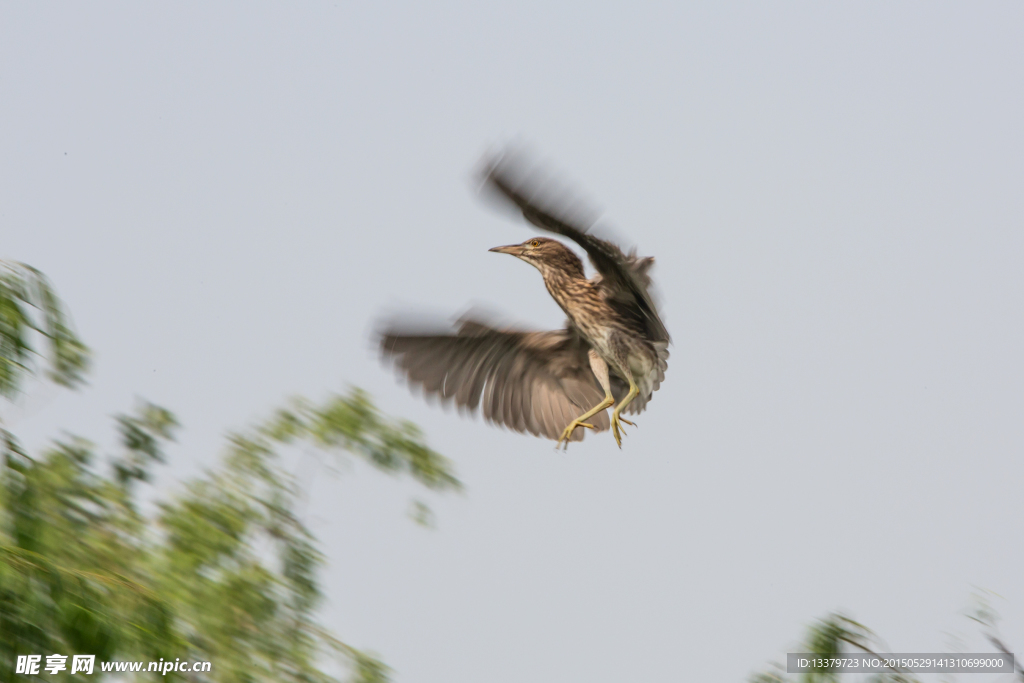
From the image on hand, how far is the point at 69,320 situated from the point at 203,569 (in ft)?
4.09

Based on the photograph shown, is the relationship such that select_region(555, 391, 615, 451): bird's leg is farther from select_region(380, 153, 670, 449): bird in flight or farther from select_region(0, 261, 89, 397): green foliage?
select_region(0, 261, 89, 397): green foliage

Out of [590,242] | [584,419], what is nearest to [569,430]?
[584,419]

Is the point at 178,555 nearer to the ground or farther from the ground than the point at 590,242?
nearer to the ground

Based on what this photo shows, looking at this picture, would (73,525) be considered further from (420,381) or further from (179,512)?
(420,381)


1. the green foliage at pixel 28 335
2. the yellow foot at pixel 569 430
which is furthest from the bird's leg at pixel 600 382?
the green foliage at pixel 28 335

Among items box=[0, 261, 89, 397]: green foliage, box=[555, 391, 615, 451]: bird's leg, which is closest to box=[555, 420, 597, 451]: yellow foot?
box=[555, 391, 615, 451]: bird's leg

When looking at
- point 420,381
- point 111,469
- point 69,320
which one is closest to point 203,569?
point 111,469

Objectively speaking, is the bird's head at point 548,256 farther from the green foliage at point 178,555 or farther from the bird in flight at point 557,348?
the green foliage at point 178,555

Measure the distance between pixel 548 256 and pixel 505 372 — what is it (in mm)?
1155

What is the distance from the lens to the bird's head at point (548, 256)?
5766 mm

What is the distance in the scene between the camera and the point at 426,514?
6.12m

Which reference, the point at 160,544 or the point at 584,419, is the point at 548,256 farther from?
the point at 160,544

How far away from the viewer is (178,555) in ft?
16.3

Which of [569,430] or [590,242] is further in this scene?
[569,430]
